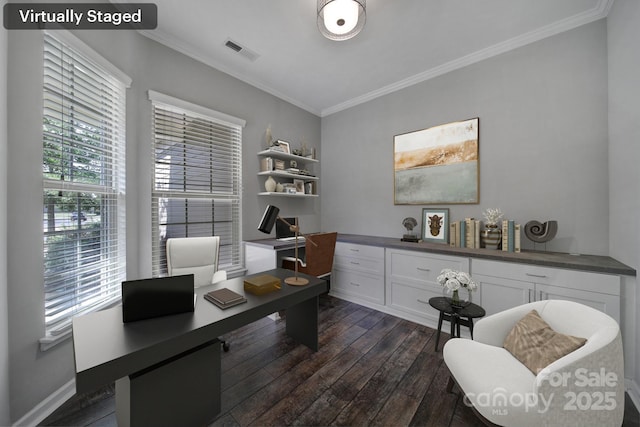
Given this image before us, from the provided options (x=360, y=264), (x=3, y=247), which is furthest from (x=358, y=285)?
(x=3, y=247)

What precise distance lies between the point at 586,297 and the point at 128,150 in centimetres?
407

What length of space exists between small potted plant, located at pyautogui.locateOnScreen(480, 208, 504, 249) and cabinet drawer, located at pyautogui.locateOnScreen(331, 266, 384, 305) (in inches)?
47.9

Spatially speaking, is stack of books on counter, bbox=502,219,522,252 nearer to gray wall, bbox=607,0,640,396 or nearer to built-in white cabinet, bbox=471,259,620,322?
built-in white cabinet, bbox=471,259,620,322

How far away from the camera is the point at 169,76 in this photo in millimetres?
2455

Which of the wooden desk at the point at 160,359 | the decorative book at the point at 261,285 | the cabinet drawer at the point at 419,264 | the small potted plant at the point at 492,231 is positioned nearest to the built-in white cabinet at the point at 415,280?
the cabinet drawer at the point at 419,264

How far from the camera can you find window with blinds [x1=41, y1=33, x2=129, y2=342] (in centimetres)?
150

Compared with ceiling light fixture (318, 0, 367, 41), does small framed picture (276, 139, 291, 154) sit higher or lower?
lower

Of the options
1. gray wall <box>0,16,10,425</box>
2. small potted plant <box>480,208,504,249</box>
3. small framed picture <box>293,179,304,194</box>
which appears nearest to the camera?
gray wall <box>0,16,10,425</box>

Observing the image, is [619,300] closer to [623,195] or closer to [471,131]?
[623,195]

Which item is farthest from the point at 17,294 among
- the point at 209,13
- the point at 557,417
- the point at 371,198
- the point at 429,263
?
the point at 371,198

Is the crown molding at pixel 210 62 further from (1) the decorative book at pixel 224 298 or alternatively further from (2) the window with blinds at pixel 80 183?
(1) the decorative book at pixel 224 298

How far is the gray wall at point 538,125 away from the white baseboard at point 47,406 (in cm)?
349

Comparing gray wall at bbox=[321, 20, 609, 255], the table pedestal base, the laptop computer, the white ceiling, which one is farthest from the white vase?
the table pedestal base

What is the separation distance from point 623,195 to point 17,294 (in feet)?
13.7
